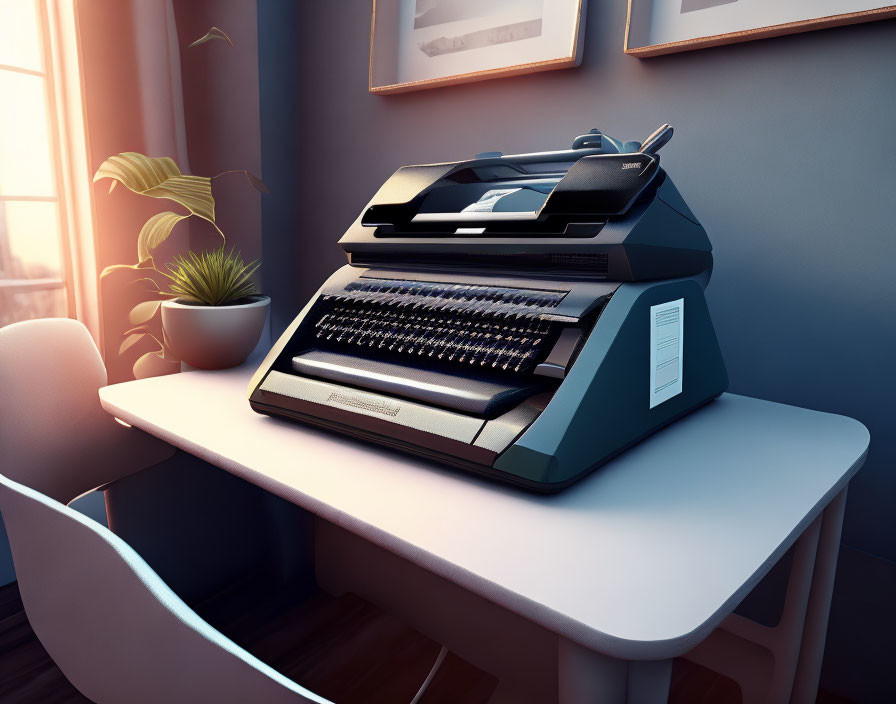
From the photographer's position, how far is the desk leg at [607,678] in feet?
1.40

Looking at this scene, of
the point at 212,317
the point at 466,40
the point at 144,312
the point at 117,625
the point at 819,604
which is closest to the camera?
the point at 117,625

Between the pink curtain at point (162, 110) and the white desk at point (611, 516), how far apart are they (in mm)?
956

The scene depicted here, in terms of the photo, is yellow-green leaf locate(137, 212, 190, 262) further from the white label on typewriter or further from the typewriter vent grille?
the white label on typewriter

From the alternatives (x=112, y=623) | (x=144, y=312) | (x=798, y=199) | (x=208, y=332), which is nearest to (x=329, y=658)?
(x=208, y=332)

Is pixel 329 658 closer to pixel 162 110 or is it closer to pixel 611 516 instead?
pixel 611 516

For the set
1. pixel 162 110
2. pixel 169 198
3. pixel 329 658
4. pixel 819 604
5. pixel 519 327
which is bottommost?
pixel 329 658

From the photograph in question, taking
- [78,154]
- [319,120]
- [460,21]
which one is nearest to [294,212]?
[319,120]

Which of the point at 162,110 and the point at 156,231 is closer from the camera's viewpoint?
the point at 156,231

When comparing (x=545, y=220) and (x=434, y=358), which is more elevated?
(x=545, y=220)

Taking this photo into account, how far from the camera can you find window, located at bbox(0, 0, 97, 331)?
1.48 m

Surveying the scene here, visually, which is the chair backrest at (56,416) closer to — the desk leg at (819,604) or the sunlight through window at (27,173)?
the sunlight through window at (27,173)

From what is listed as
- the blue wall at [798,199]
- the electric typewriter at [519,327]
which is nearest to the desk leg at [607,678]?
the electric typewriter at [519,327]

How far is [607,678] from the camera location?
1.40 feet

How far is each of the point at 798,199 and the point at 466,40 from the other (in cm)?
74
